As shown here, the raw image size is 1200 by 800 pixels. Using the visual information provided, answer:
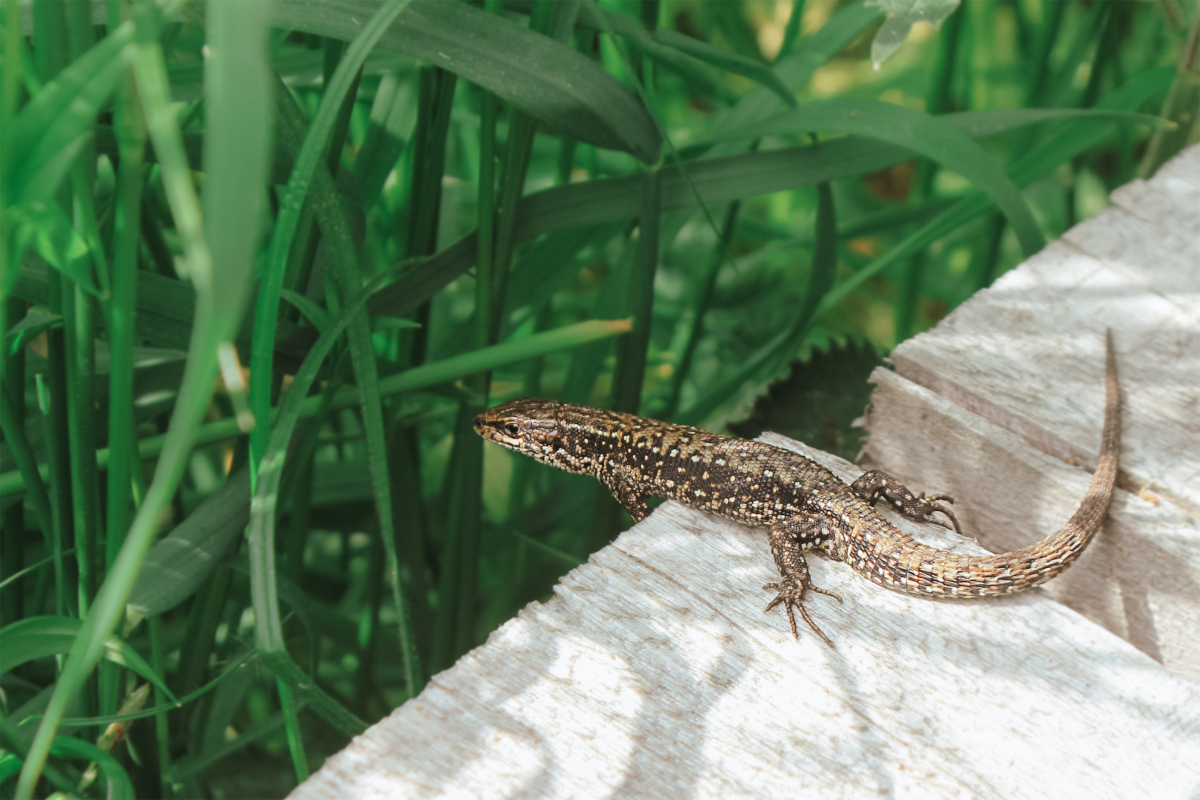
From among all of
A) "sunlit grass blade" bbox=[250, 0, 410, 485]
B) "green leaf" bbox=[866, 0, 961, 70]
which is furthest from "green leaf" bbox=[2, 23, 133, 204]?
"green leaf" bbox=[866, 0, 961, 70]

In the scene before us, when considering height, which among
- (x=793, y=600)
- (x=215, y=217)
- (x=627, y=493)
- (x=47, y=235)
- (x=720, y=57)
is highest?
(x=720, y=57)

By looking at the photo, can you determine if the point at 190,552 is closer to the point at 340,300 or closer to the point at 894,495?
the point at 340,300

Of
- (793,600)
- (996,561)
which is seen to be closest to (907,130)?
(996,561)

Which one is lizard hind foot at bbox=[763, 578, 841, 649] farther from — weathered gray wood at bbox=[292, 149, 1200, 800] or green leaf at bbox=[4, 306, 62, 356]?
green leaf at bbox=[4, 306, 62, 356]

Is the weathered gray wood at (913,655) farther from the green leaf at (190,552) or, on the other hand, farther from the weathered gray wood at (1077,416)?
the green leaf at (190,552)

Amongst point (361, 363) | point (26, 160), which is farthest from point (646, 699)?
point (26, 160)

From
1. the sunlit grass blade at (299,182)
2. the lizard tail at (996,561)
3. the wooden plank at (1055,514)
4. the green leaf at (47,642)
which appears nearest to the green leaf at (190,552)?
the green leaf at (47,642)

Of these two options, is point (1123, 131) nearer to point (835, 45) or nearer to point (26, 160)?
point (835, 45)
